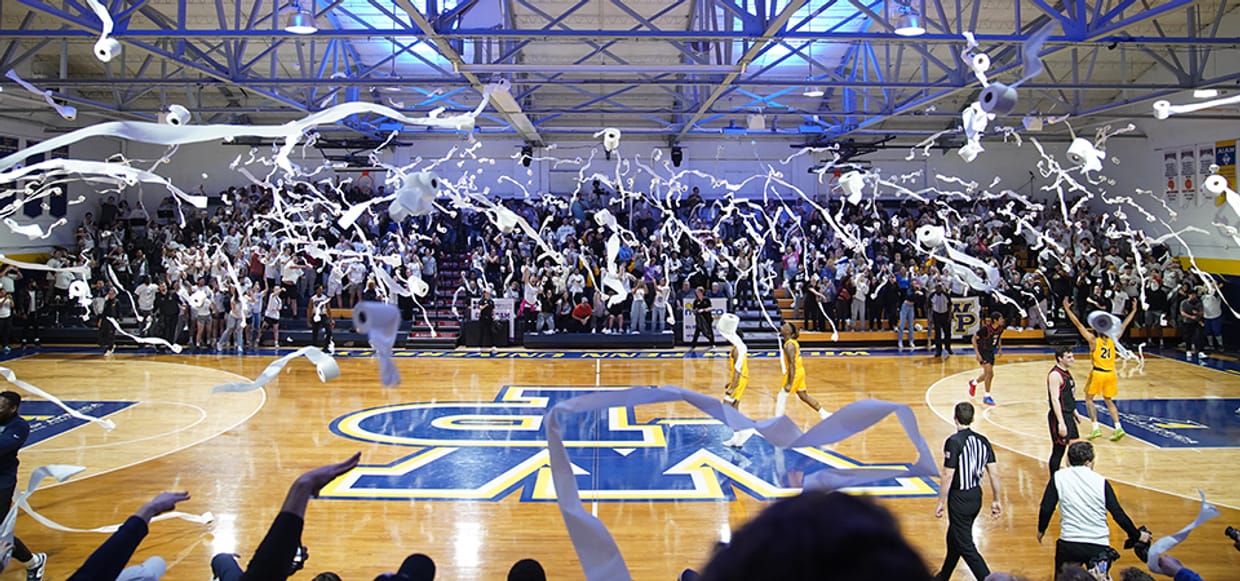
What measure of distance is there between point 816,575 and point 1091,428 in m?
10.8

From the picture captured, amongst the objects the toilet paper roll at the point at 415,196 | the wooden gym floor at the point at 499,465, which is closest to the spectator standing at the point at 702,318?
the wooden gym floor at the point at 499,465

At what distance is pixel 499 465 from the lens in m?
8.48

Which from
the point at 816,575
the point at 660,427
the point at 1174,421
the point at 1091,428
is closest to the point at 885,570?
the point at 816,575

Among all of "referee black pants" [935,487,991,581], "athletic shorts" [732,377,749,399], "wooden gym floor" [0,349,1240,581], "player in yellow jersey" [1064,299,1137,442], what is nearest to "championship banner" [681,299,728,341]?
"wooden gym floor" [0,349,1240,581]

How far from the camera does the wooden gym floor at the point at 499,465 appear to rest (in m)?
6.25

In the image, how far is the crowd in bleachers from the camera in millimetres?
17062

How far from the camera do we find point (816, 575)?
→ 77cm

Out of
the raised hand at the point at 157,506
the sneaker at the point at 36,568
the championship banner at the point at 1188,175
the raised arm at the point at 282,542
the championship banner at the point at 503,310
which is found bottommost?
the sneaker at the point at 36,568

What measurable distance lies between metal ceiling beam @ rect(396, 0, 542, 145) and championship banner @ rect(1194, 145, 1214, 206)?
1751cm

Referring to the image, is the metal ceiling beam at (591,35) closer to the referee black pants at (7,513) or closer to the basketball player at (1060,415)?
the basketball player at (1060,415)

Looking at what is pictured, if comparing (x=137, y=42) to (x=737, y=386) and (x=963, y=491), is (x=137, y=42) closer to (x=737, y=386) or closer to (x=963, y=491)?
(x=737, y=386)

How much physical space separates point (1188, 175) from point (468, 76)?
64.3 feet

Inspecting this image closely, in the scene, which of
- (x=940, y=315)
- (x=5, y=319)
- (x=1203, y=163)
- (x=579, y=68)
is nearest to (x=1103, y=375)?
(x=940, y=315)

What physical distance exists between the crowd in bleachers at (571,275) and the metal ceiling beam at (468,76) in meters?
2.18
